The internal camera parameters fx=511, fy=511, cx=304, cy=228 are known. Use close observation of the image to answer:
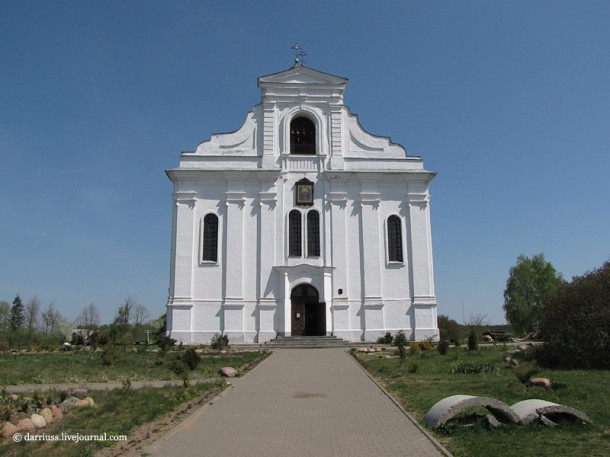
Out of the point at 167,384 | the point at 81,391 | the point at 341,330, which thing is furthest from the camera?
the point at 341,330

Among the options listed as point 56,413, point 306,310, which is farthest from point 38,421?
point 306,310

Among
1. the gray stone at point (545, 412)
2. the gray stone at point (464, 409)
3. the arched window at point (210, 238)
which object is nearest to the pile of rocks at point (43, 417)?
the gray stone at point (464, 409)

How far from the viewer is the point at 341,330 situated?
31.8 m

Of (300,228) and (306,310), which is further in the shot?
(300,228)

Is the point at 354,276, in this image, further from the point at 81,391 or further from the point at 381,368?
the point at 81,391

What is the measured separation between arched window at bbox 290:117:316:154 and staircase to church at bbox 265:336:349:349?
1254 cm

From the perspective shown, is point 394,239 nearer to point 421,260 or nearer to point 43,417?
point 421,260

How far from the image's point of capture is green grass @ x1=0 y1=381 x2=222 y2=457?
7.57m

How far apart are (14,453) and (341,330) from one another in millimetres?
25478

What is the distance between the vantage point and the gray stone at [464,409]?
839 centimetres

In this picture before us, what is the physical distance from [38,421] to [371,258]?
25627mm

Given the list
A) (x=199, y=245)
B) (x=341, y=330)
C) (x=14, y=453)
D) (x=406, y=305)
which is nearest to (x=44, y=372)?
(x=14, y=453)

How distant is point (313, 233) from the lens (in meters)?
33.4

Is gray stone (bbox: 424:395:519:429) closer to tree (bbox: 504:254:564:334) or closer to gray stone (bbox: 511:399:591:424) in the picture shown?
gray stone (bbox: 511:399:591:424)
